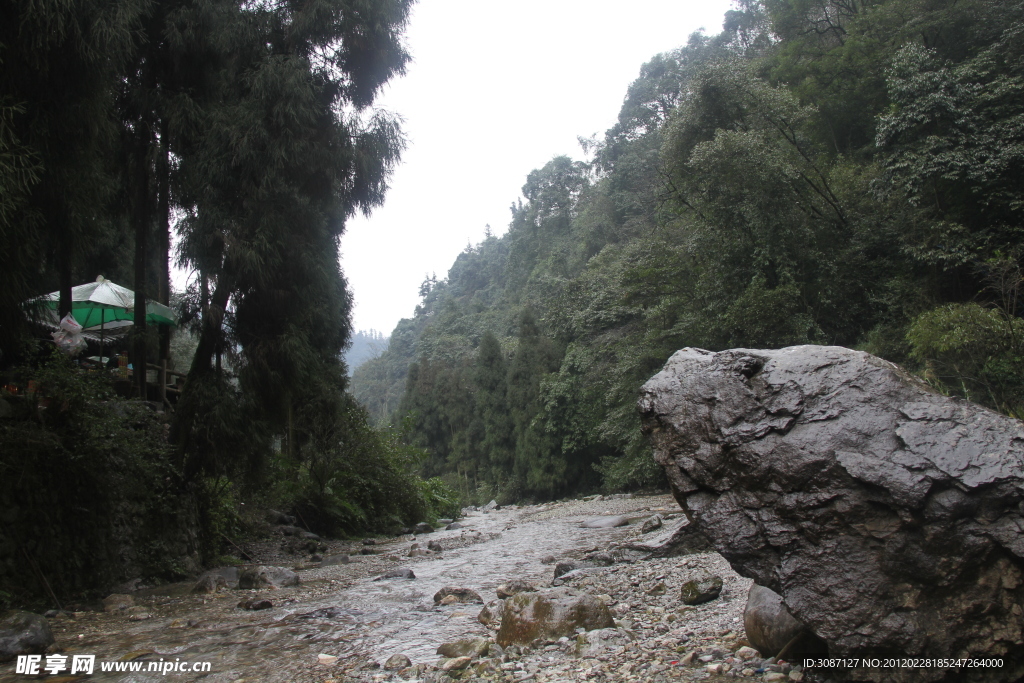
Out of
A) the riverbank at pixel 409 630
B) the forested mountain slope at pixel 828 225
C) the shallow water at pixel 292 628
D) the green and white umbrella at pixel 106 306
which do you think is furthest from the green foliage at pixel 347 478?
the forested mountain slope at pixel 828 225

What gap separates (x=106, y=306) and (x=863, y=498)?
1408 cm

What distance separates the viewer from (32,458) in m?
6.87

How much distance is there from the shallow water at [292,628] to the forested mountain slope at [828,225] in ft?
36.3

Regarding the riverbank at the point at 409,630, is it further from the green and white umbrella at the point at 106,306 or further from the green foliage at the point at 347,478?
the green foliage at the point at 347,478

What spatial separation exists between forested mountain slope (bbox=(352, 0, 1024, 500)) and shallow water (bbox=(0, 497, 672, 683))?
36.3ft

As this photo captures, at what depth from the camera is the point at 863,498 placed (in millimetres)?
3041

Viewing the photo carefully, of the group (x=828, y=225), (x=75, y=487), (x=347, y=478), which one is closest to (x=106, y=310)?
(x=75, y=487)

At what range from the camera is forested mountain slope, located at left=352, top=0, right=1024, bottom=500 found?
1482 cm

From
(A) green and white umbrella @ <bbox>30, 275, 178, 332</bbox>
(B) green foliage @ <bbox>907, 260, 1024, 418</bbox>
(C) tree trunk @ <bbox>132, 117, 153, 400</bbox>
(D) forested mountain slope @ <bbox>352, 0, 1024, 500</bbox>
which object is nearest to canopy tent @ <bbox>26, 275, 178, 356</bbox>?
(A) green and white umbrella @ <bbox>30, 275, 178, 332</bbox>

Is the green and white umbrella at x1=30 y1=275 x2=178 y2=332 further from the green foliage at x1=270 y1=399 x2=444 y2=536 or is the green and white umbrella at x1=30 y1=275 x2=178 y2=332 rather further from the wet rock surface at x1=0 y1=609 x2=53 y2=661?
the wet rock surface at x1=0 y1=609 x2=53 y2=661

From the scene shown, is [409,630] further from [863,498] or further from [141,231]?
[141,231]

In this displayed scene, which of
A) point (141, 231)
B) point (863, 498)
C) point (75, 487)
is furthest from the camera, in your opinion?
point (141, 231)

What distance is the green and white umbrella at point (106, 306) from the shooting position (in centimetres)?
1199

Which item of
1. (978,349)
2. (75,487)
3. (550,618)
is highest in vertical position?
(978,349)
